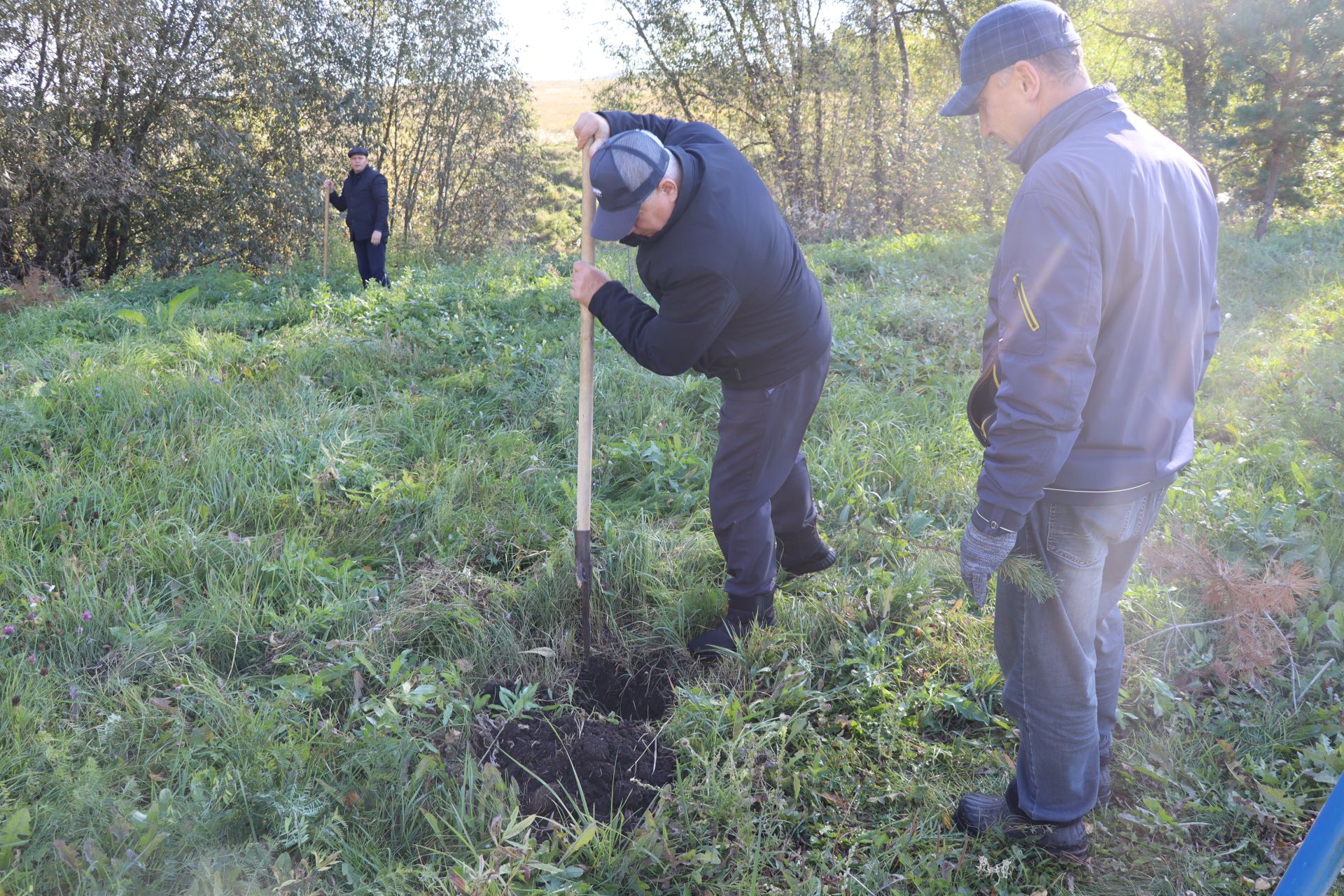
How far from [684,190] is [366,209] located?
761cm

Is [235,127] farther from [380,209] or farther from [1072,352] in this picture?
[1072,352]

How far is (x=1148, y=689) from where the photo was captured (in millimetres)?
2844

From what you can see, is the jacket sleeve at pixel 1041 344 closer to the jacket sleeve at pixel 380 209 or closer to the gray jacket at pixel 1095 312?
the gray jacket at pixel 1095 312

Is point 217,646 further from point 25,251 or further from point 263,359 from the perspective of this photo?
point 25,251

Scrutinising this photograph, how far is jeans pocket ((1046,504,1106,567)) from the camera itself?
197 centimetres

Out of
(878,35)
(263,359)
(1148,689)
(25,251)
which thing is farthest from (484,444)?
(878,35)

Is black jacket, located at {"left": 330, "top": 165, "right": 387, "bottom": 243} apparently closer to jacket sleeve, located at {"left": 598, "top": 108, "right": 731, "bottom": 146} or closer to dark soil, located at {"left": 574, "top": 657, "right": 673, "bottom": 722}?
jacket sleeve, located at {"left": 598, "top": 108, "right": 731, "bottom": 146}

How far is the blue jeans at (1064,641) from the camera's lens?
1.99m

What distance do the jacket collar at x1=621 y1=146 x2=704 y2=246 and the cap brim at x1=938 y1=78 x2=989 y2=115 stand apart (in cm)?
76

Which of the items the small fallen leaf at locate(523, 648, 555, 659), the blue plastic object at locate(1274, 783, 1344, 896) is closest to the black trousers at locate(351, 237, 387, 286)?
the small fallen leaf at locate(523, 648, 555, 659)

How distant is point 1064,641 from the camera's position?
6.69ft

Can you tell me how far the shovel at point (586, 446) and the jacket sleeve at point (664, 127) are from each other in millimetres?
178

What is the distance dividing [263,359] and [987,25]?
4.87 m

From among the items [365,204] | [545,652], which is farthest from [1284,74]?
[545,652]
